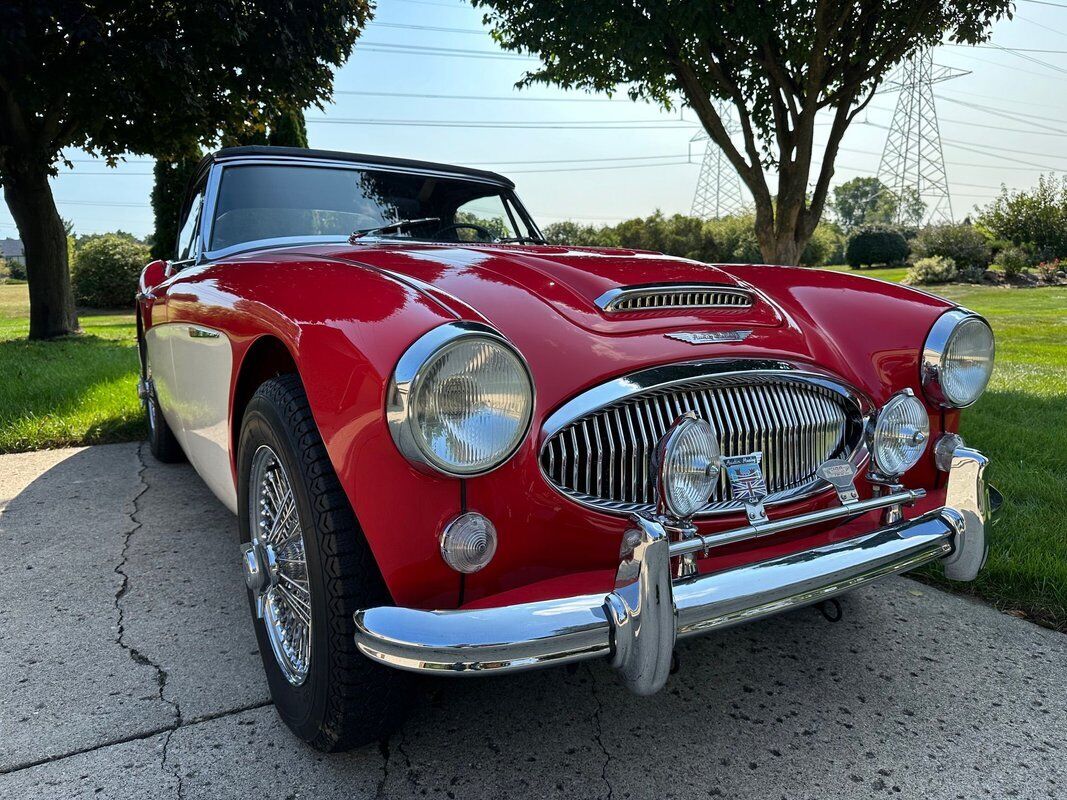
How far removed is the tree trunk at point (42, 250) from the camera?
974 centimetres

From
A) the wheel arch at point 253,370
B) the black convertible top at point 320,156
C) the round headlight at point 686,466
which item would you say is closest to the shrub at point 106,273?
the black convertible top at point 320,156

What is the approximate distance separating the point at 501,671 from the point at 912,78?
5728 centimetres

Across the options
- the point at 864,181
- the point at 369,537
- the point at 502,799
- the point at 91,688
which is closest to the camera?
the point at 369,537

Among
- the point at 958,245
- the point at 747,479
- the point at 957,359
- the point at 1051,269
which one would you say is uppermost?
the point at 958,245

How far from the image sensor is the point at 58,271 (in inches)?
396

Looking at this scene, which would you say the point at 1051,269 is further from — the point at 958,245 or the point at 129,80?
the point at 129,80

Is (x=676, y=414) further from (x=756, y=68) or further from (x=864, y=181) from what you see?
(x=864, y=181)

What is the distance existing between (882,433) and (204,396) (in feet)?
6.39

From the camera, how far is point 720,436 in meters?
1.66

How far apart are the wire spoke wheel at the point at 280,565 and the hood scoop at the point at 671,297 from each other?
0.85m

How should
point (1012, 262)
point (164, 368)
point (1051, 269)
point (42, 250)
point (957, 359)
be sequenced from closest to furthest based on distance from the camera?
point (957, 359)
point (164, 368)
point (42, 250)
point (1012, 262)
point (1051, 269)

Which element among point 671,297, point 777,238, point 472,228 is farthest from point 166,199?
point 671,297

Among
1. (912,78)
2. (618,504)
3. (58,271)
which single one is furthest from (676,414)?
(912,78)

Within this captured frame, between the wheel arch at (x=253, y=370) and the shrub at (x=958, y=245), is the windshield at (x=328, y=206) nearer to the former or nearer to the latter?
the wheel arch at (x=253, y=370)
